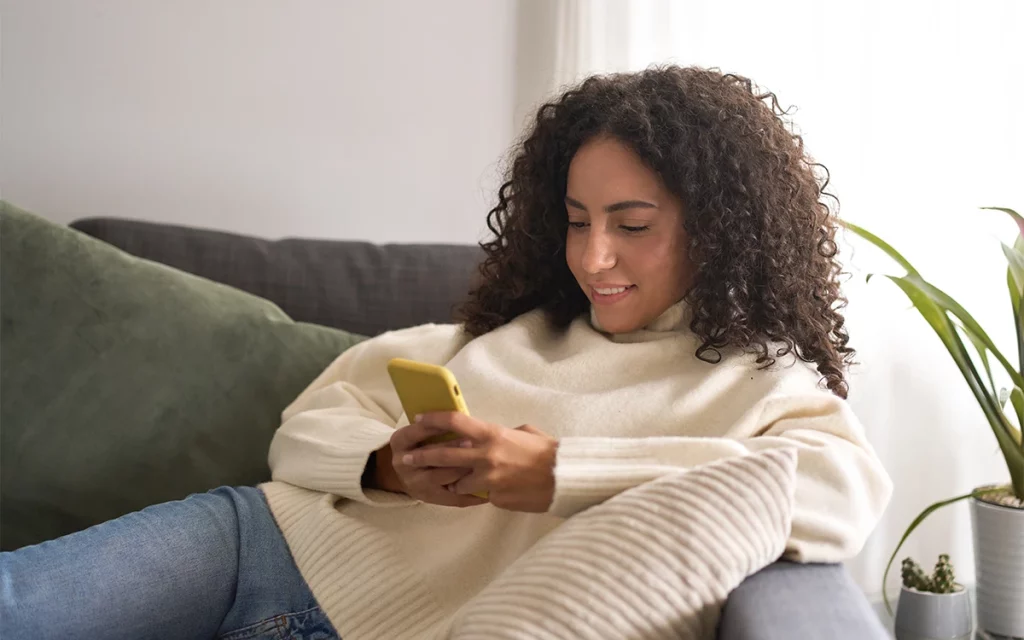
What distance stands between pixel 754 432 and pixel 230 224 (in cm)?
138

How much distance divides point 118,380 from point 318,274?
0.39m

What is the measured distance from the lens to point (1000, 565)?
1.74m

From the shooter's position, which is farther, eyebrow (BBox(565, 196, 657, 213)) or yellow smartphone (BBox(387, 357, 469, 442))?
eyebrow (BBox(565, 196, 657, 213))

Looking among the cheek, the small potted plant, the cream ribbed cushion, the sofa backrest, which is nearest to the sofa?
the sofa backrest

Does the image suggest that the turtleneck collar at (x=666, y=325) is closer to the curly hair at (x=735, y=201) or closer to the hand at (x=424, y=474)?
the curly hair at (x=735, y=201)

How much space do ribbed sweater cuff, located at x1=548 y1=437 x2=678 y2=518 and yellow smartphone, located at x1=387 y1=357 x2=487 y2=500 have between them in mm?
111

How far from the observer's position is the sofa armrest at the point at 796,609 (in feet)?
2.74

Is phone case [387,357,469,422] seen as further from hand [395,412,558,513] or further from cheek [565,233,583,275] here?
cheek [565,233,583,275]

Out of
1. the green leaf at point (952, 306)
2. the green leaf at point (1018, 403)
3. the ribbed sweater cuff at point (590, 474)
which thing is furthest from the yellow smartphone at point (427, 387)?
the green leaf at point (1018, 403)

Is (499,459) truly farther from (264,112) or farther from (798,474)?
(264,112)

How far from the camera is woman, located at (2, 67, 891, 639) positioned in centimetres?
108

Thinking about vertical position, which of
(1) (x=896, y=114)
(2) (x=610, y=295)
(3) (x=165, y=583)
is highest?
(1) (x=896, y=114)

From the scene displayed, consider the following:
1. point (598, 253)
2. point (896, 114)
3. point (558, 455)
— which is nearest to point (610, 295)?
point (598, 253)

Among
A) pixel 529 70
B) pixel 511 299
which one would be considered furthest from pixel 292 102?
pixel 511 299
